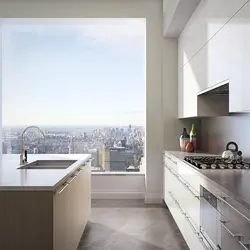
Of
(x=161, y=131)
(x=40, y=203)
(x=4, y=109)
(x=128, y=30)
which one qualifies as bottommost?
(x=40, y=203)

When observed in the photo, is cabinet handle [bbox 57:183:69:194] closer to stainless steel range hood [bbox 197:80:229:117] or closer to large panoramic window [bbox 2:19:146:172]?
stainless steel range hood [bbox 197:80:229:117]

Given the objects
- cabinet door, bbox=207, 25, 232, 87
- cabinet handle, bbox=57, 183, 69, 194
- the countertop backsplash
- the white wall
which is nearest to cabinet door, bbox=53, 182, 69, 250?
cabinet handle, bbox=57, 183, 69, 194

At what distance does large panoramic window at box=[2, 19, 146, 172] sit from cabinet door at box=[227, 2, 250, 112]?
143 inches

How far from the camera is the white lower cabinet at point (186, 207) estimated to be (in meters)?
2.93

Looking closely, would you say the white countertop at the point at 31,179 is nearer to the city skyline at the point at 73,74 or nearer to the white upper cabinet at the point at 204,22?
the white upper cabinet at the point at 204,22

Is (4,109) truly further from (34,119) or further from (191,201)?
(191,201)

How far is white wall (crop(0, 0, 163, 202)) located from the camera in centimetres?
577

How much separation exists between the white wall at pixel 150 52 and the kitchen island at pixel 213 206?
1718 millimetres

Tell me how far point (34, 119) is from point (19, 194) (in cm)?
425

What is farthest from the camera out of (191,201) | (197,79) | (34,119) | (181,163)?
(34,119)

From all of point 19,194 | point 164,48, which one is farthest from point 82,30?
point 19,194

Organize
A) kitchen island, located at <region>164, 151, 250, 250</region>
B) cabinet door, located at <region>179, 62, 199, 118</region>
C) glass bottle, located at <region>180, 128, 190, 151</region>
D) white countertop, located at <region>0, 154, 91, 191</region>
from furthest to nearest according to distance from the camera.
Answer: glass bottle, located at <region>180, 128, 190, 151</region>
cabinet door, located at <region>179, 62, 199, 118</region>
white countertop, located at <region>0, 154, 91, 191</region>
kitchen island, located at <region>164, 151, 250, 250</region>

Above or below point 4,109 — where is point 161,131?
below

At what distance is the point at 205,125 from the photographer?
5.27 meters
